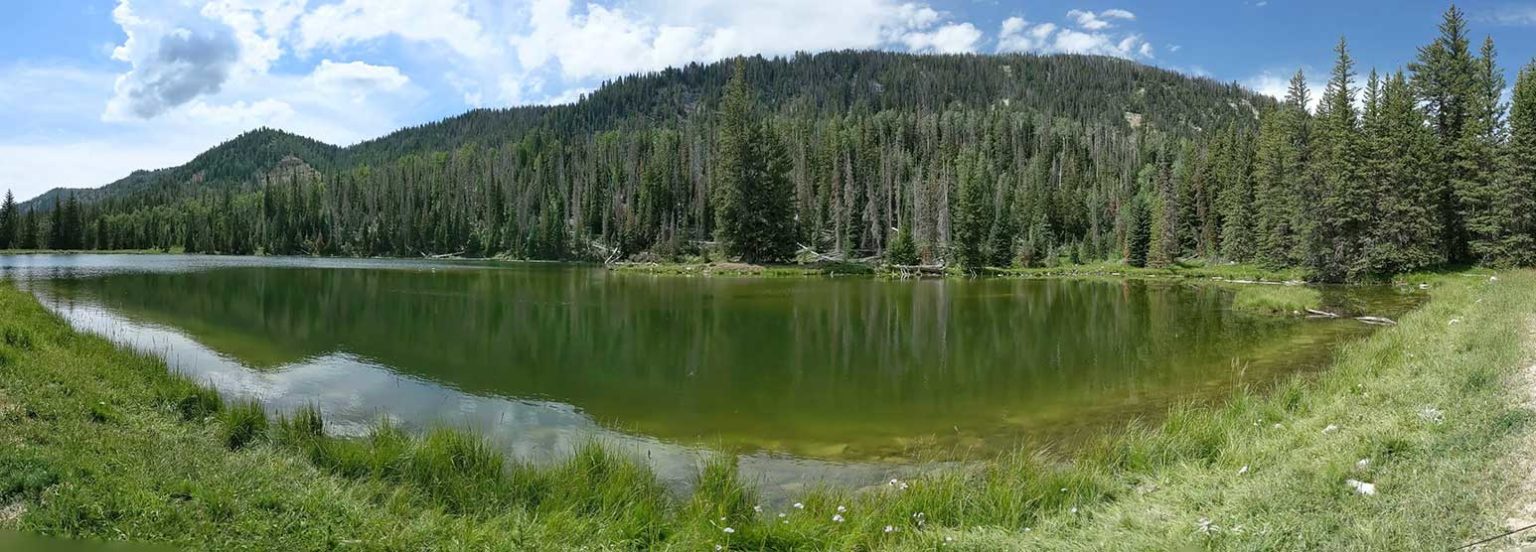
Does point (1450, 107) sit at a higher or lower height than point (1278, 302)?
higher

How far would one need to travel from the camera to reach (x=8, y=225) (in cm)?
13138

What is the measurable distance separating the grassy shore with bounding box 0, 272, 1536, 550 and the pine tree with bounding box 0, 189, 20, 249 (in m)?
172

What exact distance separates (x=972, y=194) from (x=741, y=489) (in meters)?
60.4

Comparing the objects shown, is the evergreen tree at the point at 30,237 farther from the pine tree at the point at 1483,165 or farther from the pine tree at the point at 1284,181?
the pine tree at the point at 1483,165

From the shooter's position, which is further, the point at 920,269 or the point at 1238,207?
the point at 920,269

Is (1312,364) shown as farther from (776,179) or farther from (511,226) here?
(511,226)

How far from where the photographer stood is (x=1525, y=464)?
236 inches

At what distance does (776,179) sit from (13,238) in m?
148

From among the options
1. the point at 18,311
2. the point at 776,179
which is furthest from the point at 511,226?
the point at 18,311

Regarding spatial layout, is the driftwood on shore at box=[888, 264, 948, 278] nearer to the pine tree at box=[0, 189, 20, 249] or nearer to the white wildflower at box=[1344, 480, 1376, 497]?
the white wildflower at box=[1344, 480, 1376, 497]

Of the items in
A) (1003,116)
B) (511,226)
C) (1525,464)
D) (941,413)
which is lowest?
(941,413)

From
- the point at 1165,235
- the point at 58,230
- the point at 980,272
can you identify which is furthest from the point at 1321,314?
the point at 58,230

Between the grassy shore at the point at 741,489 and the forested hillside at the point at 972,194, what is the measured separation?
137 feet

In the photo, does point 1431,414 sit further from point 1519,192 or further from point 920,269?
point 920,269
